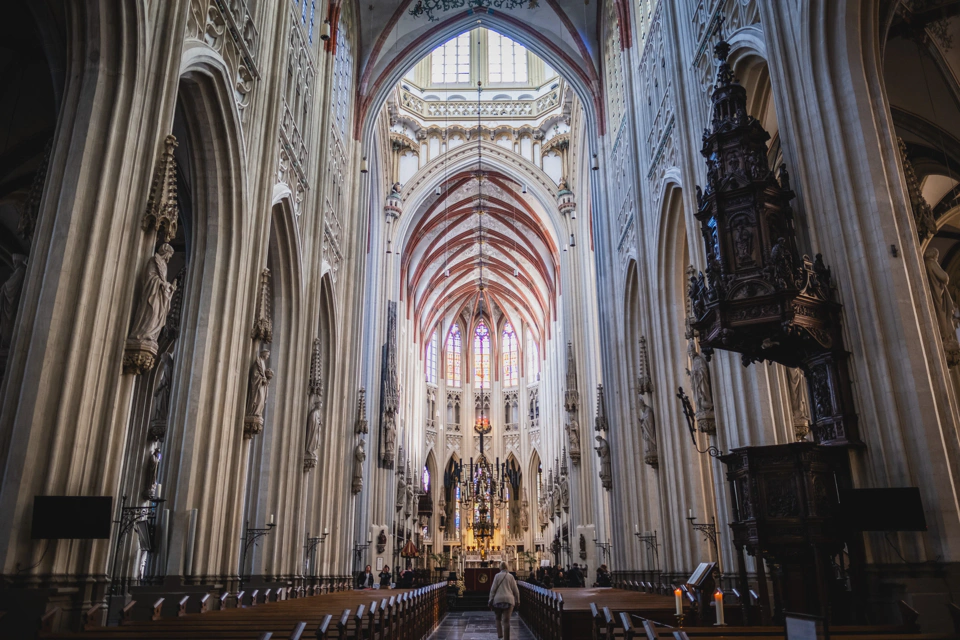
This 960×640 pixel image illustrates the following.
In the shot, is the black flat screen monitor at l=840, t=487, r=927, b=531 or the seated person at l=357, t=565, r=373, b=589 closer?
the black flat screen monitor at l=840, t=487, r=927, b=531

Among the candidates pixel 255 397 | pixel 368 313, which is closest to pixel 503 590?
pixel 255 397

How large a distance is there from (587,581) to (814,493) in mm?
23114

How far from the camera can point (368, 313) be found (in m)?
25.9

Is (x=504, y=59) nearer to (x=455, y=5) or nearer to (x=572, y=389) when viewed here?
(x=455, y=5)

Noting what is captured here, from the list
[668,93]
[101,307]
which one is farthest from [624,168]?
[101,307]

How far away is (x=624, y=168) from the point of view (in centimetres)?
1862

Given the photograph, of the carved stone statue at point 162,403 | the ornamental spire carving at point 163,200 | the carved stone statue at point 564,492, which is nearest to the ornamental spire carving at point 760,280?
the ornamental spire carving at point 163,200

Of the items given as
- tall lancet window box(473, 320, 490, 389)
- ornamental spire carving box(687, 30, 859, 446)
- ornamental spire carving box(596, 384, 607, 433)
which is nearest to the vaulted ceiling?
ornamental spire carving box(596, 384, 607, 433)

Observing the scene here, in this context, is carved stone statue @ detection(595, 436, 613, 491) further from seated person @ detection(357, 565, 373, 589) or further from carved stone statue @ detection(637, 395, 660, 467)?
seated person @ detection(357, 565, 373, 589)

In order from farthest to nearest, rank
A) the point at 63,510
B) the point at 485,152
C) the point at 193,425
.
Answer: the point at 485,152 → the point at 193,425 → the point at 63,510

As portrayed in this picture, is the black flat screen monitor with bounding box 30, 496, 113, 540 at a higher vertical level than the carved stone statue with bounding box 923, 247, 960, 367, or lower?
lower

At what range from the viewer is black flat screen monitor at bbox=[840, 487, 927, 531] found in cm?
601

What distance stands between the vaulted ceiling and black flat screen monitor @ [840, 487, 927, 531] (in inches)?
696

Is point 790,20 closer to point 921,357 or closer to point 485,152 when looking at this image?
point 921,357
